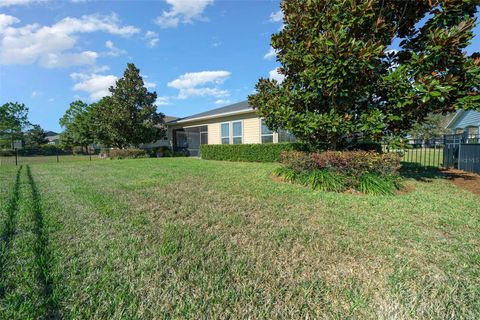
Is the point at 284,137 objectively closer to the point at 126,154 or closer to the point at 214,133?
the point at 214,133

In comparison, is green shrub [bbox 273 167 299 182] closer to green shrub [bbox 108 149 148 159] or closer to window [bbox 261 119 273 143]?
window [bbox 261 119 273 143]

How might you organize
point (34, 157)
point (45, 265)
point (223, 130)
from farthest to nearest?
1. point (34, 157)
2. point (223, 130)
3. point (45, 265)

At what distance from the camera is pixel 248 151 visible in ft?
40.2

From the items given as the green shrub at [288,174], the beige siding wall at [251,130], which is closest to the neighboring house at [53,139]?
the beige siding wall at [251,130]

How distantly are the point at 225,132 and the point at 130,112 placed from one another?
24.8 feet

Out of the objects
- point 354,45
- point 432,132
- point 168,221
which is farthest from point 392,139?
point 432,132

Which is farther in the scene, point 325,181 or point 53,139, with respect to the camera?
point 53,139

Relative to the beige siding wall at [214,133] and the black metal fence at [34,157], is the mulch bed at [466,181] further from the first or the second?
the black metal fence at [34,157]

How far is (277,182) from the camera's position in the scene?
6398mm

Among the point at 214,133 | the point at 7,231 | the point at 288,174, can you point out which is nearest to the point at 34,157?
the point at 214,133

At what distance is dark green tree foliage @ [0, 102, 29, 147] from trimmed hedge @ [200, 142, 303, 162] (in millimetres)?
39139

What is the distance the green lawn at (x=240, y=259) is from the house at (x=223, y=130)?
714 centimetres

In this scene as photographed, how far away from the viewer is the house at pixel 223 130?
13125 mm

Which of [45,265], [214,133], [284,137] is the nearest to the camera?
[45,265]
